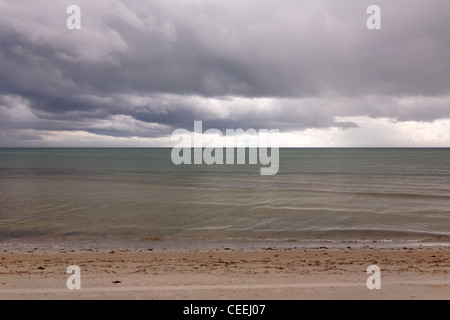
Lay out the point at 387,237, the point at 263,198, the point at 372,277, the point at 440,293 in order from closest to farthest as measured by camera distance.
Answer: the point at 440,293 < the point at 372,277 < the point at 387,237 < the point at 263,198

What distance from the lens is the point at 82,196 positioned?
106ft

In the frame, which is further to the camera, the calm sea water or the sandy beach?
the calm sea water

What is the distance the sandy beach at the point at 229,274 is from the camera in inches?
326

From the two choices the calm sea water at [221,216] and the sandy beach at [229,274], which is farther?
the calm sea water at [221,216]

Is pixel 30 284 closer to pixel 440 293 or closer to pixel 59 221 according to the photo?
pixel 440 293

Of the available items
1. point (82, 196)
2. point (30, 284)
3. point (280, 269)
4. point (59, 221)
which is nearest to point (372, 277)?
point (280, 269)

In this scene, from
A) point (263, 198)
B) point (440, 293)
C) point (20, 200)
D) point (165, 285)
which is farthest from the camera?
point (263, 198)

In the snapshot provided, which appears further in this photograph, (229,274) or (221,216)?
(221,216)

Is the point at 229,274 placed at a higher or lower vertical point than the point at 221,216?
higher

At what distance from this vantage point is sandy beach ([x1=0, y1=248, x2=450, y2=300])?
326 inches

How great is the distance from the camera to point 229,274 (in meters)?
10.5

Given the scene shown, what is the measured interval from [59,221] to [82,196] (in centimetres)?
1160
